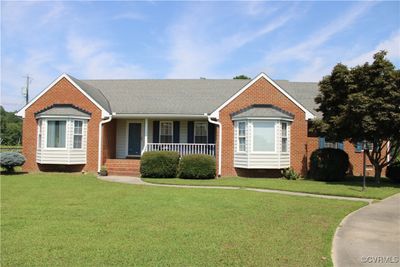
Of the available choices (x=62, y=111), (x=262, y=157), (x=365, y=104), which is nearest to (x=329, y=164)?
(x=262, y=157)

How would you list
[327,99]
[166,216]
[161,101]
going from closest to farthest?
1. [166,216]
2. [327,99]
3. [161,101]

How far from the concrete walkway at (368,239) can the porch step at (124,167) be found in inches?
524

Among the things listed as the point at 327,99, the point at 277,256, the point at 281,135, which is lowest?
the point at 277,256

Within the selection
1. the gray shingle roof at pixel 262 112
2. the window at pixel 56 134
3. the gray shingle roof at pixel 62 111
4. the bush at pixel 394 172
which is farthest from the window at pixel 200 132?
the bush at pixel 394 172

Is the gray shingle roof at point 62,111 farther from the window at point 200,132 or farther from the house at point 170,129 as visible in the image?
the window at point 200,132

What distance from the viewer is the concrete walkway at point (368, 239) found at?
20.7 feet

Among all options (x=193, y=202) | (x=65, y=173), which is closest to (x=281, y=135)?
(x=193, y=202)

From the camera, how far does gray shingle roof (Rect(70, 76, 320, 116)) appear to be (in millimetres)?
24453

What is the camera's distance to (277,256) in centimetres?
641

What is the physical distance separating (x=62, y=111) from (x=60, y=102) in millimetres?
829

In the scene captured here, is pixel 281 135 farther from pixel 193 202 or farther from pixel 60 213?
pixel 60 213

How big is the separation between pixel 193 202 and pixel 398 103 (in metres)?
10.3

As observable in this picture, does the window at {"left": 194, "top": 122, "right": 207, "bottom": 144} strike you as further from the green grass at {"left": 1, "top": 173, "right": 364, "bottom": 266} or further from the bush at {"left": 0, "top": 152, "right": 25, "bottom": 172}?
the green grass at {"left": 1, "top": 173, "right": 364, "bottom": 266}

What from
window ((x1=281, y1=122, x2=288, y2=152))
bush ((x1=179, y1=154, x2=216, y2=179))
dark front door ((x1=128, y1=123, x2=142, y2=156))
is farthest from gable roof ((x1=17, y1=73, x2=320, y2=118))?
bush ((x1=179, y1=154, x2=216, y2=179))
